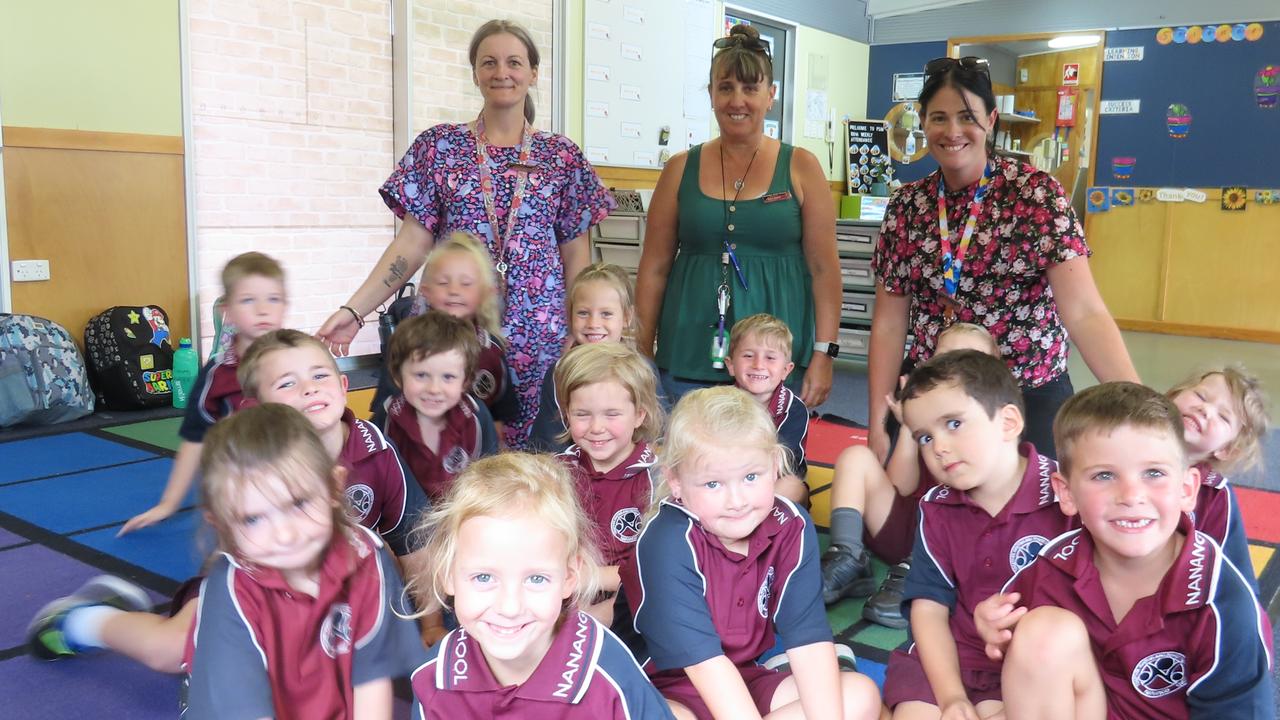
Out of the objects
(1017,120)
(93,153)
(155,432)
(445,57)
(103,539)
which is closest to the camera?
(103,539)

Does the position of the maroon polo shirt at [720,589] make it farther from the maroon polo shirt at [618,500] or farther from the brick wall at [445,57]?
the brick wall at [445,57]

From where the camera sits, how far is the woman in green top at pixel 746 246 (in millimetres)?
2650

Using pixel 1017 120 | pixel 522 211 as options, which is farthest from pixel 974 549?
pixel 1017 120

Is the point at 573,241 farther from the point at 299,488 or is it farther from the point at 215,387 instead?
the point at 299,488

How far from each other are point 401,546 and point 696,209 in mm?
1159

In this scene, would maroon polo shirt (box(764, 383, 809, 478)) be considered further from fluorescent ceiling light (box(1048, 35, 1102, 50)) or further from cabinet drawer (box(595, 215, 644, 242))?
fluorescent ceiling light (box(1048, 35, 1102, 50))

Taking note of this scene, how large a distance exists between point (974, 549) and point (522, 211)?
1.50m

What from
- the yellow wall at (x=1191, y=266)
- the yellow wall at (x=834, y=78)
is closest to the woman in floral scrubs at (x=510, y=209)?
the yellow wall at (x=834, y=78)

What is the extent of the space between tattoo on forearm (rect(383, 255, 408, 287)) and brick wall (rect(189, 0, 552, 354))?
8.79ft

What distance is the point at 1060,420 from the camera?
4.90 ft

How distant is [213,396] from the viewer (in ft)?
7.99

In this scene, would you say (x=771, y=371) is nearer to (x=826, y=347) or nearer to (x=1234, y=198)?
(x=826, y=347)

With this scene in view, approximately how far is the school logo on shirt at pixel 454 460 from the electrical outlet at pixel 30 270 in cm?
303

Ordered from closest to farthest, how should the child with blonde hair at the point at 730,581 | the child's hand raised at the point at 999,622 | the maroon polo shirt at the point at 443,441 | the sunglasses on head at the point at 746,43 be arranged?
the child's hand raised at the point at 999,622 < the child with blonde hair at the point at 730,581 < the maroon polo shirt at the point at 443,441 < the sunglasses on head at the point at 746,43
